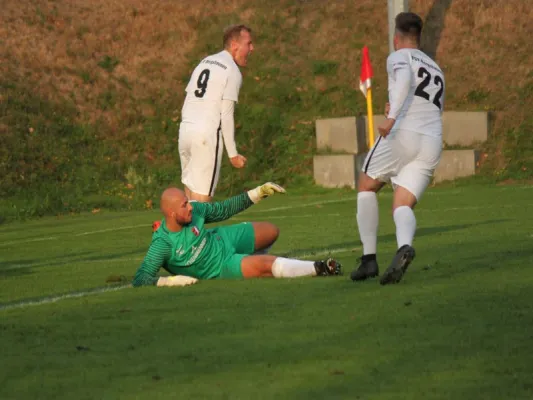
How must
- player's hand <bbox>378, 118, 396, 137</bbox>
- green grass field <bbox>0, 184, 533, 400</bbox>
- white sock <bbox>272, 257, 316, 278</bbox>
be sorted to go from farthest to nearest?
white sock <bbox>272, 257, 316, 278</bbox> < player's hand <bbox>378, 118, 396, 137</bbox> < green grass field <bbox>0, 184, 533, 400</bbox>

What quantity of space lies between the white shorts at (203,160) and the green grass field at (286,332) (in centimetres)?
102

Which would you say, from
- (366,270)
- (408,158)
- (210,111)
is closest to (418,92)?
(408,158)

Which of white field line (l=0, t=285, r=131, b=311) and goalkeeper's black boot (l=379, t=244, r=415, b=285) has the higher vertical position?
goalkeeper's black boot (l=379, t=244, r=415, b=285)

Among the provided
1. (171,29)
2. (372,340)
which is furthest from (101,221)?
(372,340)

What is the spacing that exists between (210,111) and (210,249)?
124 inches

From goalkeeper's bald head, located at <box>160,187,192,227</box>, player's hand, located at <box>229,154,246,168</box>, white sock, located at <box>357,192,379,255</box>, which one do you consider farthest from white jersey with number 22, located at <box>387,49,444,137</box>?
player's hand, located at <box>229,154,246,168</box>

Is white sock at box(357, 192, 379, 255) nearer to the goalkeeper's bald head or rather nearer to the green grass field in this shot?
the green grass field

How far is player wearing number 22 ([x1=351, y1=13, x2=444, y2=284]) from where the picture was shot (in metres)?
10.0

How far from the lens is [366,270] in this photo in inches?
391

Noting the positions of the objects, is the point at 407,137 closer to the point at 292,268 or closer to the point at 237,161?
the point at 292,268

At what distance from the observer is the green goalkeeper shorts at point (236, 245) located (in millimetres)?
10492

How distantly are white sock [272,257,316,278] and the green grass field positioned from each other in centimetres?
12

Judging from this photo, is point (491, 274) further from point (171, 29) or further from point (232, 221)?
point (171, 29)

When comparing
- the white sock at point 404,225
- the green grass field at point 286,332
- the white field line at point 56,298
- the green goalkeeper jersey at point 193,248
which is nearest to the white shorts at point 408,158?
the white sock at point 404,225
